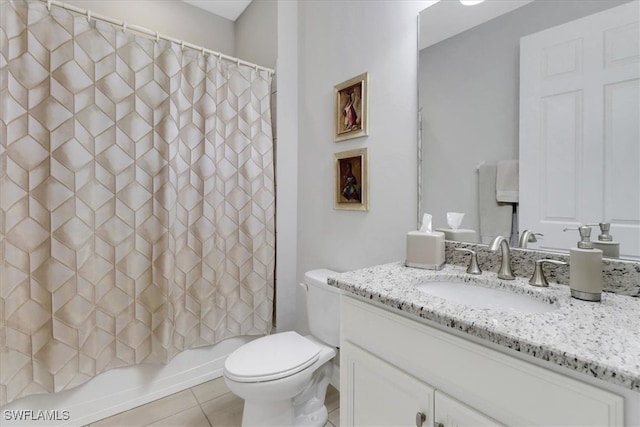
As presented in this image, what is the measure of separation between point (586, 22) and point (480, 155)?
1.59 feet

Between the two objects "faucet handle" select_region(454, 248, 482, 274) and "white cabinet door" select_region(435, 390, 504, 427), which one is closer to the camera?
"white cabinet door" select_region(435, 390, 504, 427)


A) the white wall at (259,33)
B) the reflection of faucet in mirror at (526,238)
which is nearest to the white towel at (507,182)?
the reflection of faucet in mirror at (526,238)

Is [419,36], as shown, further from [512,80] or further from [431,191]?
[431,191]

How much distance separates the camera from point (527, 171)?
106 cm

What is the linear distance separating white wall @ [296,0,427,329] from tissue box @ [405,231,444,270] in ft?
0.80

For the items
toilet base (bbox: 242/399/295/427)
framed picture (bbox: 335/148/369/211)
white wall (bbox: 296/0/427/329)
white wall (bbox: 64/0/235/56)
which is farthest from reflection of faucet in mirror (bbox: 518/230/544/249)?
white wall (bbox: 64/0/235/56)

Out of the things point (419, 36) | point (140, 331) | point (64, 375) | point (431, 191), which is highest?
point (419, 36)

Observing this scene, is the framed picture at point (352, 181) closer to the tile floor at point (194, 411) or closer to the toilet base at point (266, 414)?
the toilet base at point (266, 414)

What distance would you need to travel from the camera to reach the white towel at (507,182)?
1.09 metres

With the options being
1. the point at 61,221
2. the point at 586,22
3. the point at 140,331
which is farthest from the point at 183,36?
the point at 586,22

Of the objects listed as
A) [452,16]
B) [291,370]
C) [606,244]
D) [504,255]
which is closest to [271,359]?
[291,370]

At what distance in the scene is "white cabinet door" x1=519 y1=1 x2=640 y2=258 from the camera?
860 millimetres

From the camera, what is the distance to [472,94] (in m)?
1.21

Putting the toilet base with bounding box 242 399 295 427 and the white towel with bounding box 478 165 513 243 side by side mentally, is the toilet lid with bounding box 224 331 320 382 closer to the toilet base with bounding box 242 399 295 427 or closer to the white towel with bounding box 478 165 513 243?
the toilet base with bounding box 242 399 295 427
